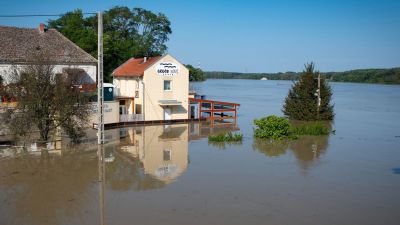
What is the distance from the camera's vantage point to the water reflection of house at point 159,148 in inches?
705

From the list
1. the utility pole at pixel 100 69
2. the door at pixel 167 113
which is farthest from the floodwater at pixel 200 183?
the door at pixel 167 113

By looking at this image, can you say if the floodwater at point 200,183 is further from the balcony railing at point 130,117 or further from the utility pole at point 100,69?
the balcony railing at point 130,117

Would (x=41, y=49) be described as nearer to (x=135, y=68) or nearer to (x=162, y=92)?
(x=135, y=68)

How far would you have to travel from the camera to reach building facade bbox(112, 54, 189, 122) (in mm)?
32469

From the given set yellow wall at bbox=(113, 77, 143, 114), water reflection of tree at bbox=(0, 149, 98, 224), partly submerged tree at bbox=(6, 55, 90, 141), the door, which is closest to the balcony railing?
yellow wall at bbox=(113, 77, 143, 114)

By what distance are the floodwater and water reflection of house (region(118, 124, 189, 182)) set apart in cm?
5

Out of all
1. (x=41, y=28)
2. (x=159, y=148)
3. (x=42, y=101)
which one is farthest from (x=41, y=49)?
(x=159, y=148)

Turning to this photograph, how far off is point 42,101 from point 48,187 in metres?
7.44

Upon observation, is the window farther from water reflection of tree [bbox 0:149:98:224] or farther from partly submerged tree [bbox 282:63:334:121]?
water reflection of tree [bbox 0:149:98:224]

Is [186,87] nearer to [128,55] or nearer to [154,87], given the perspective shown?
[154,87]

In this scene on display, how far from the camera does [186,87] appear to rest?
34.2 metres

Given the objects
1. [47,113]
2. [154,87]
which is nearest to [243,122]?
[154,87]

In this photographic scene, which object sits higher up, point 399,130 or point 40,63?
point 40,63

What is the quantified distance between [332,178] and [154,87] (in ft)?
60.9
